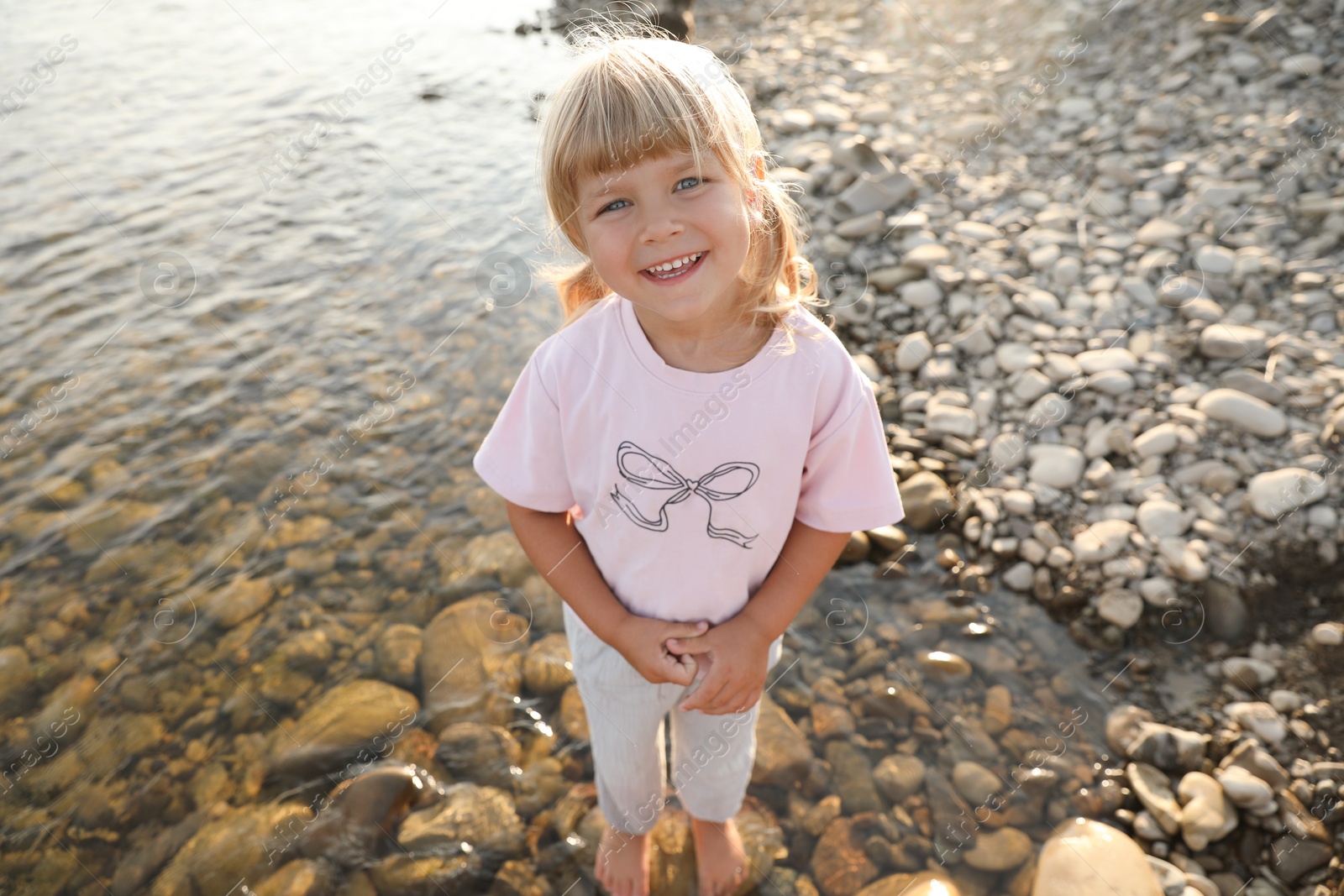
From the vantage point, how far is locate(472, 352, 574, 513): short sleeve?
1620 millimetres

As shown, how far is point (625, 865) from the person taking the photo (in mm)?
2320

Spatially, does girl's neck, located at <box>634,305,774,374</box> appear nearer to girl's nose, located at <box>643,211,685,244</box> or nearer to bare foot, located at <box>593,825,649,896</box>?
girl's nose, located at <box>643,211,685,244</box>

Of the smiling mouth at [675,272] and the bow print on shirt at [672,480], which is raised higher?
the smiling mouth at [675,272]

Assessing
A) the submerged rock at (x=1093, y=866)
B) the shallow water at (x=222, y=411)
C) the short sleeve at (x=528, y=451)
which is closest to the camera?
the short sleeve at (x=528, y=451)

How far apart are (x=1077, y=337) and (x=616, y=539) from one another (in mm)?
2978

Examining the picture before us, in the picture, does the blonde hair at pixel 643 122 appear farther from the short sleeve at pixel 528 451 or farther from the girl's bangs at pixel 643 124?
the short sleeve at pixel 528 451

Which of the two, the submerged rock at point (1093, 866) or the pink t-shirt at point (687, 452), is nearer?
the pink t-shirt at point (687, 452)

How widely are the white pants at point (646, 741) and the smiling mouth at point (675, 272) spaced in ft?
2.78

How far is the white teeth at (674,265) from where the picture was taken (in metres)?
1.42

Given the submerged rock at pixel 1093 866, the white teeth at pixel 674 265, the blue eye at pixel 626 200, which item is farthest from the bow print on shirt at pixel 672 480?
the submerged rock at pixel 1093 866

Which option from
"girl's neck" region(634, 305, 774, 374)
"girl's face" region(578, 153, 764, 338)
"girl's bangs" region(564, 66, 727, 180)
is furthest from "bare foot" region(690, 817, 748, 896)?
"girl's bangs" region(564, 66, 727, 180)

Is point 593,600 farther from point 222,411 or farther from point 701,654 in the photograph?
point 222,411

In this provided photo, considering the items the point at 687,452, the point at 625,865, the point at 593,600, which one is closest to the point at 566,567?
the point at 593,600

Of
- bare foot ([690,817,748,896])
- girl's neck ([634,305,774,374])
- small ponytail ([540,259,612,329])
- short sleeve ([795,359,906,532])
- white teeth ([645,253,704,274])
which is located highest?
white teeth ([645,253,704,274])
